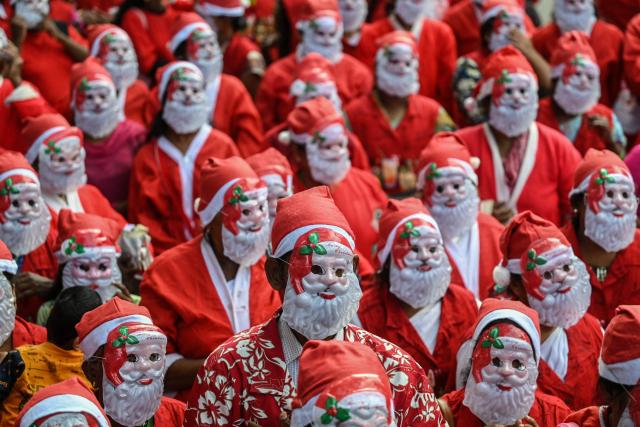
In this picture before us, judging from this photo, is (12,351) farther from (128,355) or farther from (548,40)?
(548,40)

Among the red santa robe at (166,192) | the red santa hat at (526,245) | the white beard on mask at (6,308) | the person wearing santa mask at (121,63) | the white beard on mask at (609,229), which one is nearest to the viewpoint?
the white beard on mask at (6,308)

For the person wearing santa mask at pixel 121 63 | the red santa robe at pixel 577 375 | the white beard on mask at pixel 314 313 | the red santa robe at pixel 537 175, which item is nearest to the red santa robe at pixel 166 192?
the person wearing santa mask at pixel 121 63

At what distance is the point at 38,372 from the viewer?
6203 millimetres

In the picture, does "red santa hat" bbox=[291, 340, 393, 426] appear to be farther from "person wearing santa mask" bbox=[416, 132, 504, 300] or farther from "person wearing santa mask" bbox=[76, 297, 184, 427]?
"person wearing santa mask" bbox=[416, 132, 504, 300]

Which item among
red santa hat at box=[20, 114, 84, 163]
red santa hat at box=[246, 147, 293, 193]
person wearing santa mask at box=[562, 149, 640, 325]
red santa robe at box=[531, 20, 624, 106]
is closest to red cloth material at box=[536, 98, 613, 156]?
red santa robe at box=[531, 20, 624, 106]

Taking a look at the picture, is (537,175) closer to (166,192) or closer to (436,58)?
(166,192)

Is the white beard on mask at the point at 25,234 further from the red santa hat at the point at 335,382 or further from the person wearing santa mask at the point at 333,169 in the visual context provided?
the red santa hat at the point at 335,382

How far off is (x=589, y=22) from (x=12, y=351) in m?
6.25

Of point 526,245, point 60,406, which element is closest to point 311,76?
point 526,245

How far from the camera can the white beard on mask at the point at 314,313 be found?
17.2 ft

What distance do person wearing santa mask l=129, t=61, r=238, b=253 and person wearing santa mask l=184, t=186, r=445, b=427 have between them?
3.65 m

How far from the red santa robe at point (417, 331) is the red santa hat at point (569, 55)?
9.94 feet

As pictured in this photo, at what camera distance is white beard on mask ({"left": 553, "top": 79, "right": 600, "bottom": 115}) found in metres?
9.60

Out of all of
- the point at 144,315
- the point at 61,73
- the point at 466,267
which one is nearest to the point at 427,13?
the point at 61,73
